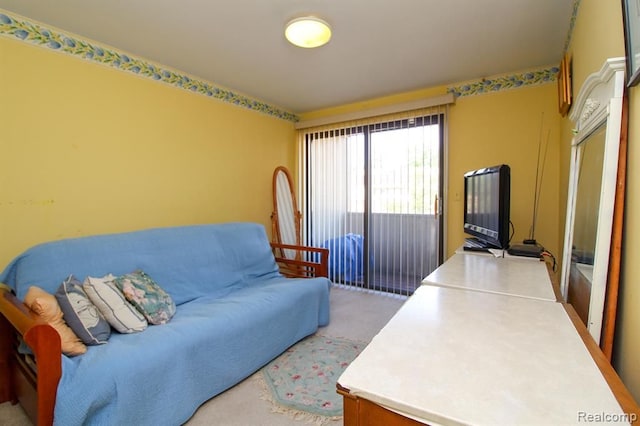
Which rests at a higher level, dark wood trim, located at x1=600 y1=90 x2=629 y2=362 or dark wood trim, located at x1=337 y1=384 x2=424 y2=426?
dark wood trim, located at x1=600 y1=90 x2=629 y2=362

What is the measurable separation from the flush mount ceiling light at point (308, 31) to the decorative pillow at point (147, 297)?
6.06ft

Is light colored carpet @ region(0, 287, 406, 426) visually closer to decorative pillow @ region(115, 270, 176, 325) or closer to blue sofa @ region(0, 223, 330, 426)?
blue sofa @ region(0, 223, 330, 426)

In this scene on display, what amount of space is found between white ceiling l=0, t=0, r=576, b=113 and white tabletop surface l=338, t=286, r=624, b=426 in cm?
176

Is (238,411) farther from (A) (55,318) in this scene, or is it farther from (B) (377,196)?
(B) (377,196)

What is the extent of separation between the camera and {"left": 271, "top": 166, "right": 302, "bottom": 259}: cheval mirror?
3.65 m

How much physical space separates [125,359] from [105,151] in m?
1.63

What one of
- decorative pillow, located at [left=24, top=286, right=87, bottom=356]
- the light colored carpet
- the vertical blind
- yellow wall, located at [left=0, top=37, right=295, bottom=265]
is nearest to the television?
the vertical blind

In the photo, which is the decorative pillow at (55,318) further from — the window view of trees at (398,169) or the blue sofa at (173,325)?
the window view of trees at (398,169)

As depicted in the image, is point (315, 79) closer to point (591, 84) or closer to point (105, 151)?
point (105, 151)

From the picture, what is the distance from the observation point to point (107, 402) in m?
1.22

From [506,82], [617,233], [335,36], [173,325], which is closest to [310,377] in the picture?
[173,325]

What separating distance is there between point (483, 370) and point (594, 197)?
103 cm

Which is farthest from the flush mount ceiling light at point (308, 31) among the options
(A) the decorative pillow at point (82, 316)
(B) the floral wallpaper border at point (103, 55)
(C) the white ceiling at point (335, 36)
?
(A) the decorative pillow at point (82, 316)

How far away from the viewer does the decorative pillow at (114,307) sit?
5.15ft
